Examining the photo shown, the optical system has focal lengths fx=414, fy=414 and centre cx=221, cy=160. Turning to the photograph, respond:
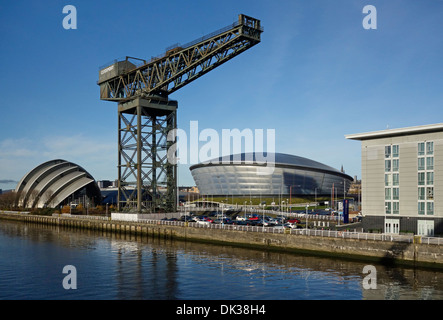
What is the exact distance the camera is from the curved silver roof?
149875 mm

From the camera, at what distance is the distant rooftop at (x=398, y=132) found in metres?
49.0

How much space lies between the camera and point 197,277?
3609cm

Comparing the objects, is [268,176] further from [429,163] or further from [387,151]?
[429,163]

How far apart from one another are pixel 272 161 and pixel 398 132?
321 ft

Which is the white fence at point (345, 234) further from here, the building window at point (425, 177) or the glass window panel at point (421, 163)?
the glass window panel at point (421, 163)

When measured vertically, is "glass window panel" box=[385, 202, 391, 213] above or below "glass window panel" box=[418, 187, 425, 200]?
below

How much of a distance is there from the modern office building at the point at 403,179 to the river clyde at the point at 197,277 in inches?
484

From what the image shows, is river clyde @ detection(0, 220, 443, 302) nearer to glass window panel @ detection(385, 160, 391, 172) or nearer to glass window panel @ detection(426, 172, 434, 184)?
glass window panel @ detection(426, 172, 434, 184)

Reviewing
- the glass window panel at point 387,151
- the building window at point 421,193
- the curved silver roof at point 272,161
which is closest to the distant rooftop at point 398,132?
the glass window panel at point 387,151

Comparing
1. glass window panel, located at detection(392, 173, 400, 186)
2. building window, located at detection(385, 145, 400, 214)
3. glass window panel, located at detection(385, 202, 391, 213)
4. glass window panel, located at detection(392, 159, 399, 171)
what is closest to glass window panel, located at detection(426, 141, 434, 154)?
building window, located at detection(385, 145, 400, 214)

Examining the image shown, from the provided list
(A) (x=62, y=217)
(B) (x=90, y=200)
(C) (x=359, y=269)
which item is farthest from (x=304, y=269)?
(B) (x=90, y=200)
